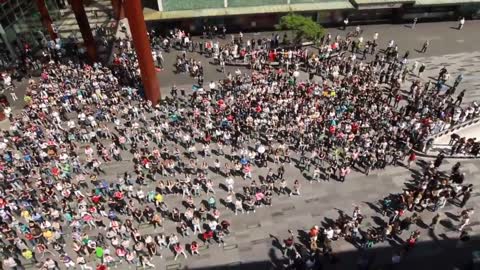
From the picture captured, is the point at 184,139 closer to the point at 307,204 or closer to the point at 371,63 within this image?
the point at 307,204

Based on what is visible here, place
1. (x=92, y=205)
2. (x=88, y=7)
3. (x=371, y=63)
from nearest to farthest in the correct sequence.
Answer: (x=92, y=205), (x=371, y=63), (x=88, y=7)

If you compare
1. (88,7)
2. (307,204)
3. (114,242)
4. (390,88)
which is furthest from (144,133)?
(88,7)

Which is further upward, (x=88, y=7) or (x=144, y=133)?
(x=88, y=7)

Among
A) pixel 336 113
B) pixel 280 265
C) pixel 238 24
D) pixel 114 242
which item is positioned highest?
pixel 238 24

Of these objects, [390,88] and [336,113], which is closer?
[336,113]

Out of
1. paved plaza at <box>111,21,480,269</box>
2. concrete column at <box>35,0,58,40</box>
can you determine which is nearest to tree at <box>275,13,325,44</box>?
paved plaza at <box>111,21,480,269</box>

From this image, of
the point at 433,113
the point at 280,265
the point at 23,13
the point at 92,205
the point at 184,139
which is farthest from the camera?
the point at 23,13
